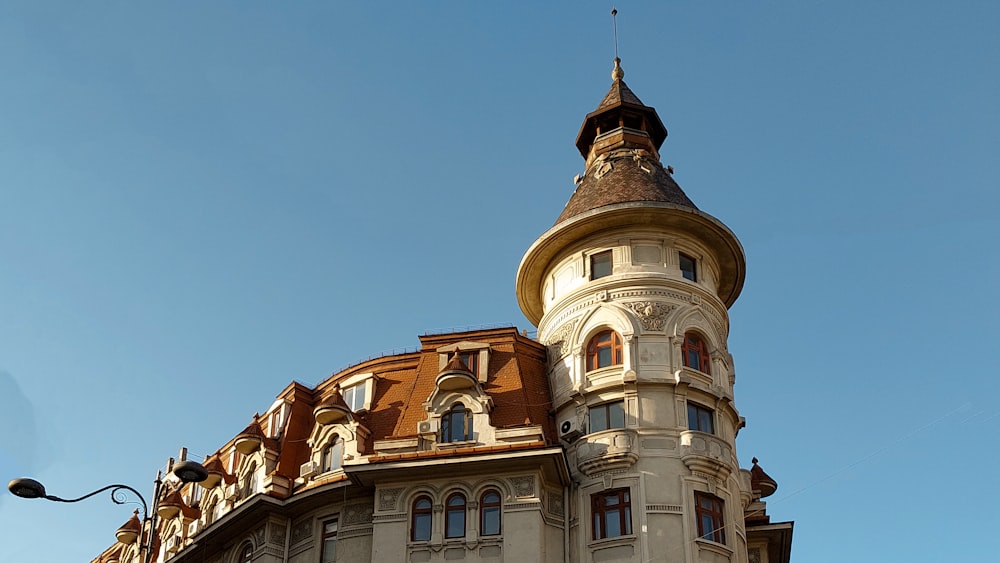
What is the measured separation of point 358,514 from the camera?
40000mm

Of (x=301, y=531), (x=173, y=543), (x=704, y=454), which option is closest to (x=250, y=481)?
(x=301, y=531)

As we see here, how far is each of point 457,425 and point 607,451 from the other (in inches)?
227

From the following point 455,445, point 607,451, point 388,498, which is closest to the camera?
point 607,451

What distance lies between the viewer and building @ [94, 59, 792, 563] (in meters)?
38.0

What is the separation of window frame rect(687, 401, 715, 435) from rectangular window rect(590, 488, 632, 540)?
3921mm

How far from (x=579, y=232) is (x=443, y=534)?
13.6 meters

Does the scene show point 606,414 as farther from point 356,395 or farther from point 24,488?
point 24,488

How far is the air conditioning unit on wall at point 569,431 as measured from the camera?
4009 cm

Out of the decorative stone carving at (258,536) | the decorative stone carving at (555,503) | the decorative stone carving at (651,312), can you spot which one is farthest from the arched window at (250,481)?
the decorative stone carving at (651,312)

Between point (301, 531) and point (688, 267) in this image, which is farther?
point (688, 267)

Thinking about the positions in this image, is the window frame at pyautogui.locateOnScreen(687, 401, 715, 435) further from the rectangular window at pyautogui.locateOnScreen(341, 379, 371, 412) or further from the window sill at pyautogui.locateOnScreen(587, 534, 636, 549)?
the rectangular window at pyautogui.locateOnScreen(341, 379, 371, 412)

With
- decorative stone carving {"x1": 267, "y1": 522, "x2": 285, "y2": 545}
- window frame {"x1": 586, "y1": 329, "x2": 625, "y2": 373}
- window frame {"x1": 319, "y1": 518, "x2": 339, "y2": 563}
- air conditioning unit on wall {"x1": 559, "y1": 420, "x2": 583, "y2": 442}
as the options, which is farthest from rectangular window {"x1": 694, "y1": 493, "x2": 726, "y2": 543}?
decorative stone carving {"x1": 267, "y1": 522, "x2": 285, "y2": 545}

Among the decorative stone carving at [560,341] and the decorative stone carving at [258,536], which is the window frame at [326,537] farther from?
the decorative stone carving at [560,341]

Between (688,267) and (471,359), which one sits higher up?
(688,267)
